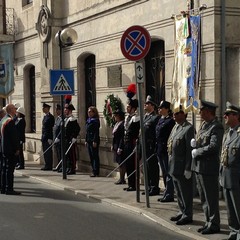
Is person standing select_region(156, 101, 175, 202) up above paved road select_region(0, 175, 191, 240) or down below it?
above

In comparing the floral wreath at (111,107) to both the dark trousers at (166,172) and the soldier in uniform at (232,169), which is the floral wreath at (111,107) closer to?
the dark trousers at (166,172)

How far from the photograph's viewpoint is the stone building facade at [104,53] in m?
10.1

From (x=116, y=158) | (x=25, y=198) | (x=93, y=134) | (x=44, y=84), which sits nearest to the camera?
(x=25, y=198)

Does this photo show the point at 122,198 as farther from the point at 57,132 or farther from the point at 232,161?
the point at 57,132

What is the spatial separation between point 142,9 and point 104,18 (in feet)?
6.61

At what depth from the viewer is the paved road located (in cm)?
764

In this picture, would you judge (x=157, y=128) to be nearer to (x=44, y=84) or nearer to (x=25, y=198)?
(x=25, y=198)

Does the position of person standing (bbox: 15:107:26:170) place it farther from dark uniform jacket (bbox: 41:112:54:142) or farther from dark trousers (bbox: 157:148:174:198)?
dark trousers (bbox: 157:148:174:198)

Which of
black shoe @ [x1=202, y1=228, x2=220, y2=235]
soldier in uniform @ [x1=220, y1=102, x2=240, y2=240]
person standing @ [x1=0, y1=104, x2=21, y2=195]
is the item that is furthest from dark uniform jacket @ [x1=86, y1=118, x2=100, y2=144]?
soldier in uniform @ [x1=220, y1=102, x2=240, y2=240]

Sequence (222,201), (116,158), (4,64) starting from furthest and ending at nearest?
(4,64) → (116,158) → (222,201)

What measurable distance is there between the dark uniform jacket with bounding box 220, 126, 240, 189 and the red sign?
304 centimetres

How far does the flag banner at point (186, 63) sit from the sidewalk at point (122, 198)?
187 cm

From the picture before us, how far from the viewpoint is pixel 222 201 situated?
384 inches

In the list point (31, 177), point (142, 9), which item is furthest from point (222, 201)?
point (31, 177)
